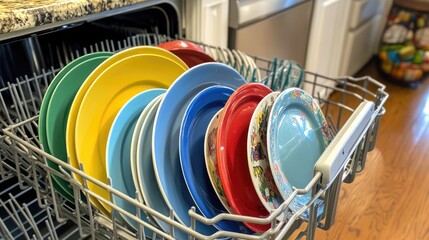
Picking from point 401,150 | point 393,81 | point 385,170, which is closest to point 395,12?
point 393,81

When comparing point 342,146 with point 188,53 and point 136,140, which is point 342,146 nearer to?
point 136,140

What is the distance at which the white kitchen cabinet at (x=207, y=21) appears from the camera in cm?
94

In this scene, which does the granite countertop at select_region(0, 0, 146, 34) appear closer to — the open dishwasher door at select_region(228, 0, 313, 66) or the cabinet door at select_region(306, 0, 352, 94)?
the open dishwasher door at select_region(228, 0, 313, 66)

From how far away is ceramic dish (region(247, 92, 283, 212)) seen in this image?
52 cm

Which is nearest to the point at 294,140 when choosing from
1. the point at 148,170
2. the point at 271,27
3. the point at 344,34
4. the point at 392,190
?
the point at 148,170

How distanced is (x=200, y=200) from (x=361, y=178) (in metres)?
1.18

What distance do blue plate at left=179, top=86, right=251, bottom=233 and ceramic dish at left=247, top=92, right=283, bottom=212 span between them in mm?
63

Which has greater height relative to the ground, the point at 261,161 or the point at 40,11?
the point at 40,11

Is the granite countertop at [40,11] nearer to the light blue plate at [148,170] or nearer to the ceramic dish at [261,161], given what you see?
the light blue plate at [148,170]

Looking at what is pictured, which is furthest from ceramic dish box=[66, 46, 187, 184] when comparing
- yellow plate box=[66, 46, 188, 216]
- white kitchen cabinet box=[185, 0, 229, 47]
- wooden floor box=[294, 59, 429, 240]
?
wooden floor box=[294, 59, 429, 240]

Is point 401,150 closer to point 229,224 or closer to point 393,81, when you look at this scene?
point 393,81

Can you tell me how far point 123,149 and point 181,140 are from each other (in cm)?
10

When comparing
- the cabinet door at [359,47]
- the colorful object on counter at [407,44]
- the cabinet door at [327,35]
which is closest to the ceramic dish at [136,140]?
the cabinet door at [327,35]

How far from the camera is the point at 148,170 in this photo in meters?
0.55
